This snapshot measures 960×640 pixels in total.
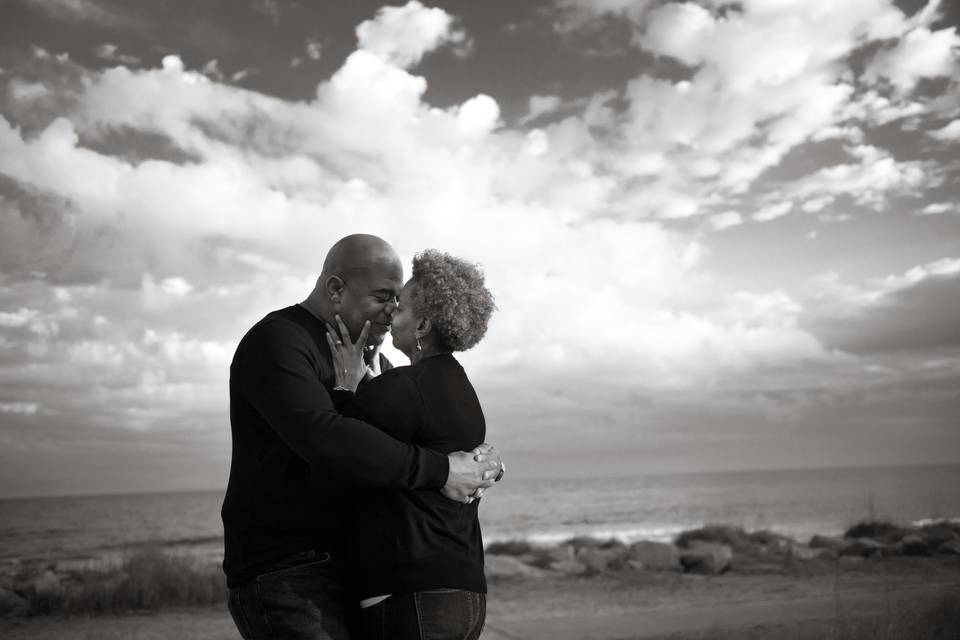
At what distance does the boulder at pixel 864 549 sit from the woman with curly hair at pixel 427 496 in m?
13.7

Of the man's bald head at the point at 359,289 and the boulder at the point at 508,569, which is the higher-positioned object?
the man's bald head at the point at 359,289

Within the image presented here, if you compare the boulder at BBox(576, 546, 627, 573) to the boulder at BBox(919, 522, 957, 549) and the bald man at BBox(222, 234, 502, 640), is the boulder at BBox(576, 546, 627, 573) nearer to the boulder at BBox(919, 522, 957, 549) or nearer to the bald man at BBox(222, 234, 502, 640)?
the boulder at BBox(919, 522, 957, 549)

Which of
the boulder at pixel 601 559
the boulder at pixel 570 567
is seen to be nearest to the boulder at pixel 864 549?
the boulder at pixel 601 559

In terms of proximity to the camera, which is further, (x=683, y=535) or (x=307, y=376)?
(x=683, y=535)

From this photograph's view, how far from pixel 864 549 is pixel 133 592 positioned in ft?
38.4

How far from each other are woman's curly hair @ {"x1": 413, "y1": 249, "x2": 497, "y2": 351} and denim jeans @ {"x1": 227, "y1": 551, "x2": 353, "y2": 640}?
75 centimetres

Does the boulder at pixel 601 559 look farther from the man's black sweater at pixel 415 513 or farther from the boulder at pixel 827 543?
the man's black sweater at pixel 415 513

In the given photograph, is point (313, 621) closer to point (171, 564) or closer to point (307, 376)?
point (307, 376)

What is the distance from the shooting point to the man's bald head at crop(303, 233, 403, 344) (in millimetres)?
2857

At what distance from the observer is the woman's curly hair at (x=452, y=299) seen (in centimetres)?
246

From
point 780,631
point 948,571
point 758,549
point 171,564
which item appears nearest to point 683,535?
point 758,549

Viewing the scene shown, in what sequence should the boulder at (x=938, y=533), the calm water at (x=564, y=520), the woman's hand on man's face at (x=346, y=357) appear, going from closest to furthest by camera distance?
the woman's hand on man's face at (x=346, y=357)
the boulder at (x=938, y=533)
the calm water at (x=564, y=520)

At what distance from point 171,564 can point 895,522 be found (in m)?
15.6

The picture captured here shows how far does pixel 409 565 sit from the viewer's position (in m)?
2.24
